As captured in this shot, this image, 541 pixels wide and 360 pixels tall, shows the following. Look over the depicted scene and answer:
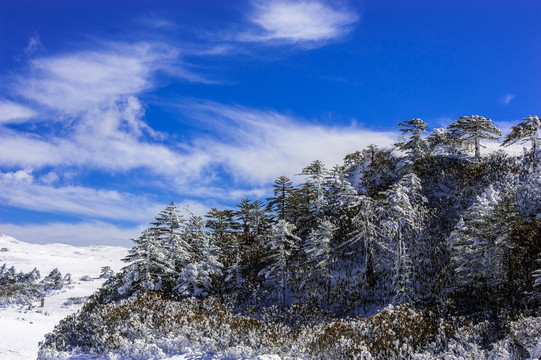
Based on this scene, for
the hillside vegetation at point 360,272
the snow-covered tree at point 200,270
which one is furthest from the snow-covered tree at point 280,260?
the snow-covered tree at point 200,270

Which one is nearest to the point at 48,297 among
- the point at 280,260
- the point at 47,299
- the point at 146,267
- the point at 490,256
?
the point at 47,299

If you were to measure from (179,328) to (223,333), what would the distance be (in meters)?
2.07

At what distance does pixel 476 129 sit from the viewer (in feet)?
101

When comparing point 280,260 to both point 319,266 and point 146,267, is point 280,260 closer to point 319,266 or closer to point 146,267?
point 319,266

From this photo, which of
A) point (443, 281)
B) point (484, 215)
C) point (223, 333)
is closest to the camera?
point (223, 333)

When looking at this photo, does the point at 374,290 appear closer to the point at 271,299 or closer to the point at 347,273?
the point at 347,273

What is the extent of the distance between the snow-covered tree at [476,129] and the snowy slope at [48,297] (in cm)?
3563

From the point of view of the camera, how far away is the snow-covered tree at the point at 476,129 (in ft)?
100

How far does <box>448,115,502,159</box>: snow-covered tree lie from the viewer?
3048 centimetres

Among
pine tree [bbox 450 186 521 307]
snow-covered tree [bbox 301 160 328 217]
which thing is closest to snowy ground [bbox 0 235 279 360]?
pine tree [bbox 450 186 521 307]

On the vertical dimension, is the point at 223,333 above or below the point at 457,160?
below

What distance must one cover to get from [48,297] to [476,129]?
5006 cm

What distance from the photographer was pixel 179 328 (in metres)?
13.2

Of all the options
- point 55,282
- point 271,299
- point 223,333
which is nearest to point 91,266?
point 55,282
